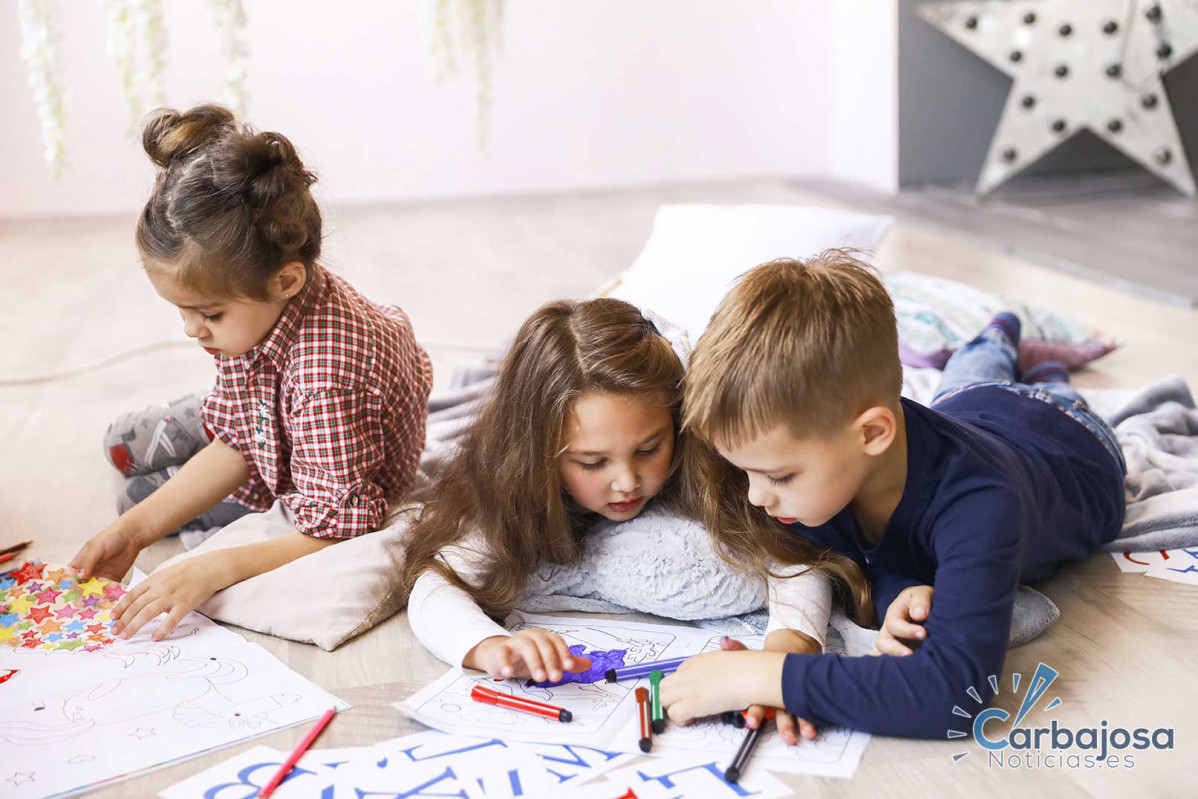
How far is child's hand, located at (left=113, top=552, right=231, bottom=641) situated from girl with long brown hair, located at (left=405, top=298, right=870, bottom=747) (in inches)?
8.8

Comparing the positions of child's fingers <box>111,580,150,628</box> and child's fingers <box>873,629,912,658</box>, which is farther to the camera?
child's fingers <box>111,580,150,628</box>

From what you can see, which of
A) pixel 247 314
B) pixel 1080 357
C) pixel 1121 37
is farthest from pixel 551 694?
pixel 1121 37

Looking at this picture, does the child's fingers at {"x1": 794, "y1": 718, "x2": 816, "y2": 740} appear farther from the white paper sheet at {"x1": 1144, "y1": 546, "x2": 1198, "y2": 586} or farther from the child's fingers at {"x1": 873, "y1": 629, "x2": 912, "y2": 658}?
the white paper sheet at {"x1": 1144, "y1": 546, "x2": 1198, "y2": 586}

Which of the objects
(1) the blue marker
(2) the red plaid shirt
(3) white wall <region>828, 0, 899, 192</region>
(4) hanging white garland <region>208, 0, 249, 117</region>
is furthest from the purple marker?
(3) white wall <region>828, 0, 899, 192</region>

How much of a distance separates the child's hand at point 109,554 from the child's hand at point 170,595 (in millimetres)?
155

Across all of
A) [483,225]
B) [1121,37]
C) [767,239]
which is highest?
[1121,37]

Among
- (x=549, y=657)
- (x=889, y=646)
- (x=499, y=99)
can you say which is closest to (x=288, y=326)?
(x=549, y=657)

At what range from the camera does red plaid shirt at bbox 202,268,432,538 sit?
1358 mm

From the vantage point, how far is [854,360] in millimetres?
1002

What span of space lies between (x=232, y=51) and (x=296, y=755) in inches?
37.6

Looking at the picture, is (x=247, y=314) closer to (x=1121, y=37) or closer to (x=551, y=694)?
(x=551, y=694)

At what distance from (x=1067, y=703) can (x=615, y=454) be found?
0.50 meters

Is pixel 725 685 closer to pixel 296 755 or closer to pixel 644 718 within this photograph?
pixel 644 718

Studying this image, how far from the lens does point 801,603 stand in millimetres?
1165
